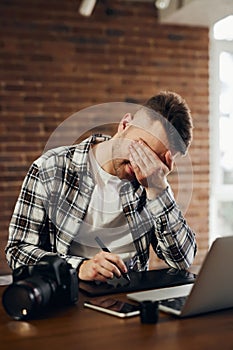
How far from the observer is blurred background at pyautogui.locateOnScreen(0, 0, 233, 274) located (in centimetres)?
445

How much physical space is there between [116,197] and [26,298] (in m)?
0.74

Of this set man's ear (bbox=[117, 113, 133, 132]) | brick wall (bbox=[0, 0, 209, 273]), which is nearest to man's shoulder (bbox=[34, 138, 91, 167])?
man's ear (bbox=[117, 113, 133, 132])

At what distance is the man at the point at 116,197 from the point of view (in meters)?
1.87

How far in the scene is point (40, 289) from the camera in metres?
1.34

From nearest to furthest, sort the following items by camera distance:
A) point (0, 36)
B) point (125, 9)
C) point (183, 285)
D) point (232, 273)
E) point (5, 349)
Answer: point (5, 349) < point (232, 273) < point (183, 285) < point (0, 36) < point (125, 9)

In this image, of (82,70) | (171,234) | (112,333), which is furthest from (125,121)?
(82,70)

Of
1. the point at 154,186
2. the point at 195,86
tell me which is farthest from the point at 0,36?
the point at 154,186

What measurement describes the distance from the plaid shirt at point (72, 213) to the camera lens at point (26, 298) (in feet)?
1.44

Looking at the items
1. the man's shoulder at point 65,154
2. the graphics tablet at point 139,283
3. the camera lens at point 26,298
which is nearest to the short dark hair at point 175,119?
the man's shoulder at point 65,154

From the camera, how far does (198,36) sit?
4992mm

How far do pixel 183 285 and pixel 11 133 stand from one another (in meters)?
3.04

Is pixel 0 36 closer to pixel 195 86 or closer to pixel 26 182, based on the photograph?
pixel 195 86

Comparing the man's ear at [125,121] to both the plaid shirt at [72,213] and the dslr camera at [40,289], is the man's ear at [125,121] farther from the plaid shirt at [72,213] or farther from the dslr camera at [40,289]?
the dslr camera at [40,289]

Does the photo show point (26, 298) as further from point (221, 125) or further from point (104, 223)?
point (221, 125)
